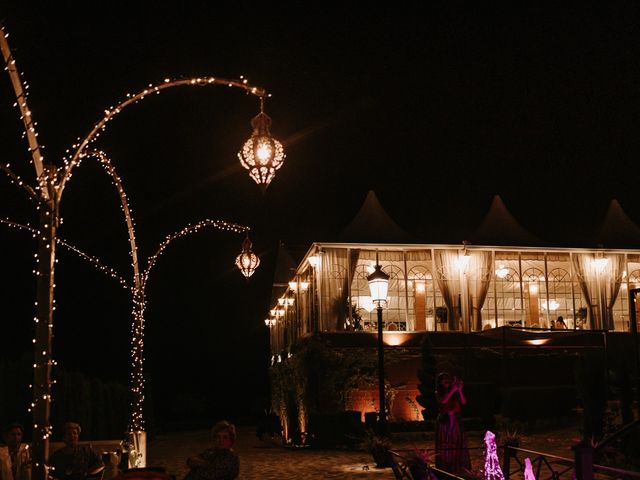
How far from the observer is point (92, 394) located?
26172 millimetres

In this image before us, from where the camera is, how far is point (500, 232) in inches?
1080

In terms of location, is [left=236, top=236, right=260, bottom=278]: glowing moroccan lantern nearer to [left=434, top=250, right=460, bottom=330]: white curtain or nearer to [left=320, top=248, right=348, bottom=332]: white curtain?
[left=320, top=248, right=348, bottom=332]: white curtain

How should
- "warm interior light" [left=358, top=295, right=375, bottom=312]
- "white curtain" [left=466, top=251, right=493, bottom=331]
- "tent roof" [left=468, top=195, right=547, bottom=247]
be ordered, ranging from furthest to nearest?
"tent roof" [left=468, top=195, right=547, bottom=247]
"white curtain" [left=466, top=251, right=493, bottom=331]
"warm interior light" [left=358, top=295, right=375, bottom=312]

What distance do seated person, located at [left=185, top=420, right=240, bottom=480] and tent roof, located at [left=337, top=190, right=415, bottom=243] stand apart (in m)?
18.9

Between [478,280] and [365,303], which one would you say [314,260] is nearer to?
[365,303]

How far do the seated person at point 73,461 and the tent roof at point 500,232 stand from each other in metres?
19.3

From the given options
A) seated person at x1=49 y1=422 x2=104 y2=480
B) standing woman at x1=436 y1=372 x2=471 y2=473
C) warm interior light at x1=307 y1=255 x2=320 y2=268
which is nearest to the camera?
seated person at x1=49 y1=422 x2=104 y2=480

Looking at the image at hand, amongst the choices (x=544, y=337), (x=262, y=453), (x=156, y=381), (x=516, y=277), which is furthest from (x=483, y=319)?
(x=156, y=381)

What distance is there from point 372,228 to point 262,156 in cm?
1835

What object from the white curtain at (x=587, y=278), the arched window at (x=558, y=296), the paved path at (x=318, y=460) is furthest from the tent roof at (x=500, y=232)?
the paved path at (x=318, y=460)

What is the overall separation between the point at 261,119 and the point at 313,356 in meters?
16.9

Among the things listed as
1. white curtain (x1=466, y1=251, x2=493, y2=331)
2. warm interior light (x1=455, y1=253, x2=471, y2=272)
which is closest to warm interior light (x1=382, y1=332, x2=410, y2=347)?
white curtain (x1=466, y1=251, x2=493, y2=331)

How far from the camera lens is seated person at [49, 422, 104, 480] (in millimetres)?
9016

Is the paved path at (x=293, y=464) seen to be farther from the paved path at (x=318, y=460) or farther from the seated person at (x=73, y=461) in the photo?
the seated person at (x=73, y=461)
